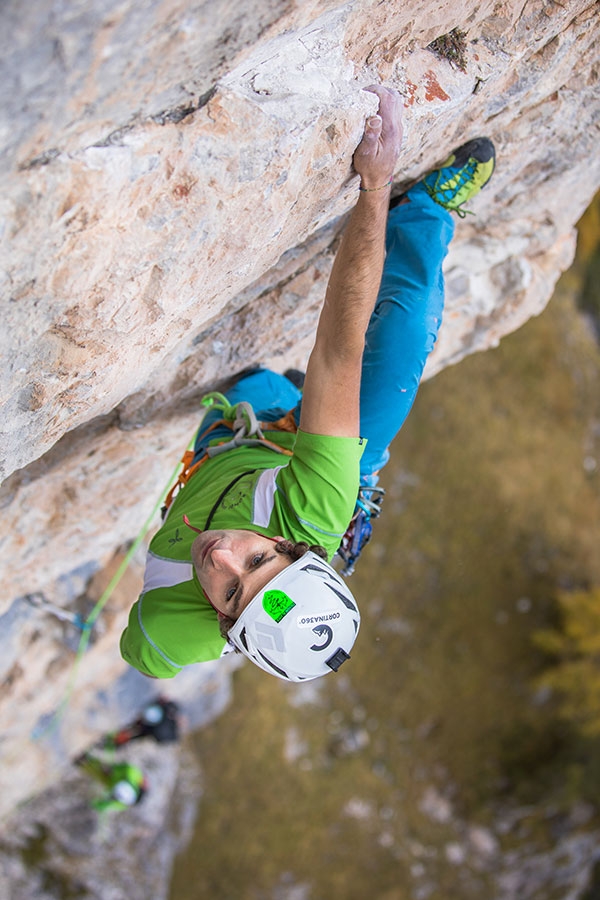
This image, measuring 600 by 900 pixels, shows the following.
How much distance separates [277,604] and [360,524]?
3.28ft

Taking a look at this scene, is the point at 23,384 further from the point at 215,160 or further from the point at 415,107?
the point at 415,107

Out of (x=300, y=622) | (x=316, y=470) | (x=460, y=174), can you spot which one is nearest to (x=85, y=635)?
(x=300, y=622)

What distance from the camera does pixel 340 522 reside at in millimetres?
3156

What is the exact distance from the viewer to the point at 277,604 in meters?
2.92

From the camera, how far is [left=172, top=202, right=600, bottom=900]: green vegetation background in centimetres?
1009

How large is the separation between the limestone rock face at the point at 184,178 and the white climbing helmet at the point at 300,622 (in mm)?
1123

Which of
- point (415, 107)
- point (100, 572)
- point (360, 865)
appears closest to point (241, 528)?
point (415, 107)

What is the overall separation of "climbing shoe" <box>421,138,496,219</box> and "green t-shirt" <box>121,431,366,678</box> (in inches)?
64.2

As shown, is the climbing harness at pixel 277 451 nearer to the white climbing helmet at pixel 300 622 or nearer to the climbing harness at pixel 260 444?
the climbing harness at pixel 260 444

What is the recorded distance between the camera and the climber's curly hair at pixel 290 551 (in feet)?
9.99

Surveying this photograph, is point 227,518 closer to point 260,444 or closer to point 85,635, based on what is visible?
point 260,444

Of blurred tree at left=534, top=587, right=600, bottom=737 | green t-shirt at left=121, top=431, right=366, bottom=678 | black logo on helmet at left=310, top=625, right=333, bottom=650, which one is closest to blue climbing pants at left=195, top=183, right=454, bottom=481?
green t-shirt at left=121, top=431, right=366, bottom=678

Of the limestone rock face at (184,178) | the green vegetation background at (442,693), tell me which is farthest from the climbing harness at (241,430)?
the green vegetation background at (442,693)

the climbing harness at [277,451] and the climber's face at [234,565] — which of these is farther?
the climbing harness at [277,451]
